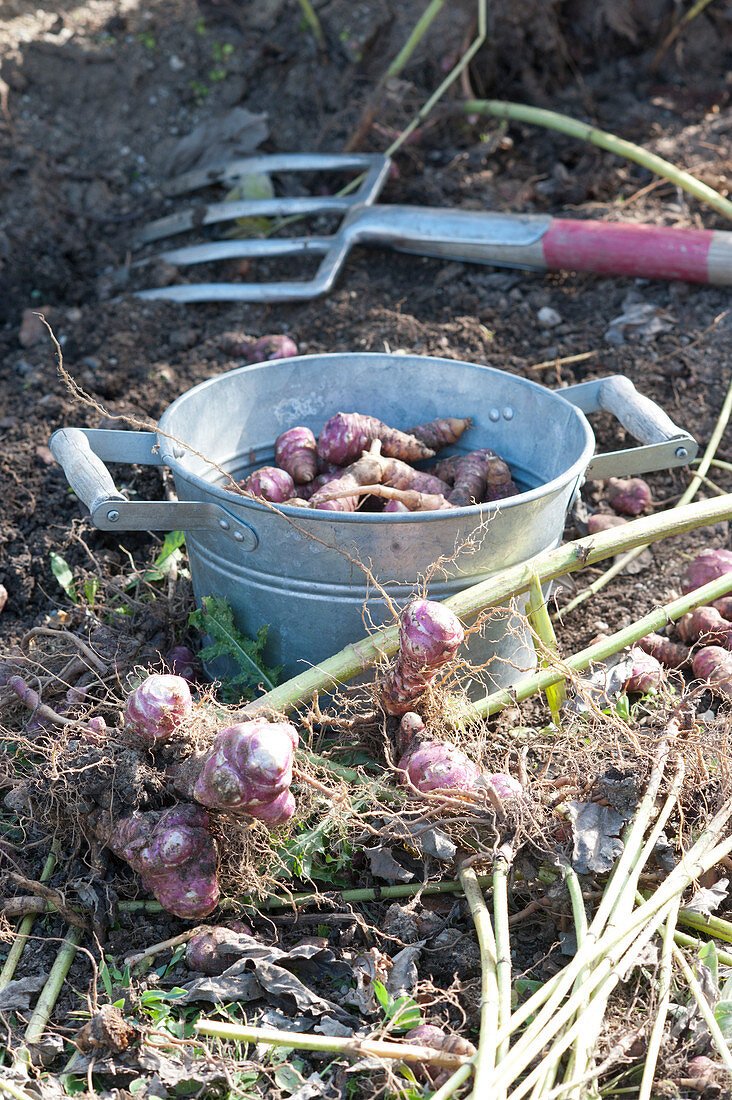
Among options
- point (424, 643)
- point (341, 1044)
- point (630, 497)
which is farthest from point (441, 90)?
point (341, 1044)

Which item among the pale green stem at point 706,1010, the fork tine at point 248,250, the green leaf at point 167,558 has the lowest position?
the pale green stem at point 706,1010

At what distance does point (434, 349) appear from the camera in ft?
10.5

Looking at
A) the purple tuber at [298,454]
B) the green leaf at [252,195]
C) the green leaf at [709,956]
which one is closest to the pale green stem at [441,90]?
the green leaf at [252,195]

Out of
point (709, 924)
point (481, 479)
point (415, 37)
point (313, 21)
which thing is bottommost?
point (709, 924)

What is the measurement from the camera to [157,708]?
1.54 metres

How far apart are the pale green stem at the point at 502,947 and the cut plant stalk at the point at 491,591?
439 mm

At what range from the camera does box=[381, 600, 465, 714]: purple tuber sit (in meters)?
1.58

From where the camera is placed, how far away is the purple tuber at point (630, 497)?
276 cm

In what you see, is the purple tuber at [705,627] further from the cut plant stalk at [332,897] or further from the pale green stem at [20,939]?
the pale green stem at [20,939]

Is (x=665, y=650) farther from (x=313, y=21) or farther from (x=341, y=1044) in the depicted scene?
(x=313, y=21)

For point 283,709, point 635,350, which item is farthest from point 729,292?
point 283,709

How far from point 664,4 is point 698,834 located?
462cm

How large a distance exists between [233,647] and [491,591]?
1.84 feet

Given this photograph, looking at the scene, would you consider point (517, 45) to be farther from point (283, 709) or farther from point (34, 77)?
point (283, 709)
